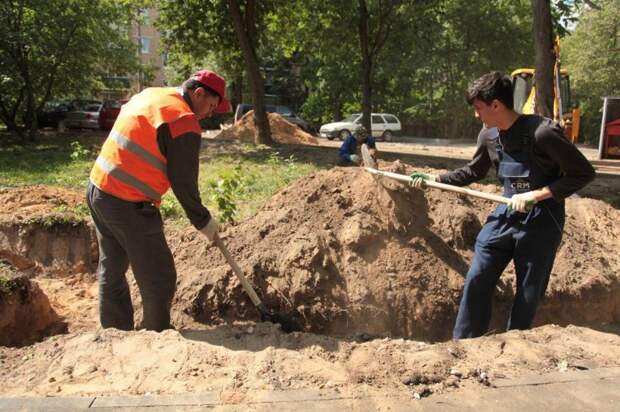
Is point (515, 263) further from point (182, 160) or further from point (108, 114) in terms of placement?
point (108, 114)

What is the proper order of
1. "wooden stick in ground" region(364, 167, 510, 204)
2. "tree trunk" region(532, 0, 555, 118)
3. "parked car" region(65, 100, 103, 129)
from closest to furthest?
"wooden stick in ground" region(364, 167, 510, 204) → "tree trunk" region(532, 0, 555, 118) → "parked car" region(65, 100, 103, 129)

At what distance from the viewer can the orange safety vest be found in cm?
326

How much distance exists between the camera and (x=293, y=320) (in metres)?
4.29

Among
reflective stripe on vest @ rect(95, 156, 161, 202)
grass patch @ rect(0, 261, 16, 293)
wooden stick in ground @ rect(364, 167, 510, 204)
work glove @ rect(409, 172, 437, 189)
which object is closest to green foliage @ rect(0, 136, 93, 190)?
grass patch @ rect(0, 261, 16, 293)

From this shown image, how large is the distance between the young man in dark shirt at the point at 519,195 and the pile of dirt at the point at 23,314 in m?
3.57

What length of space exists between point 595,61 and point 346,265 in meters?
25.3

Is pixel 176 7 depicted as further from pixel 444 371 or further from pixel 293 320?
pixel 444 371

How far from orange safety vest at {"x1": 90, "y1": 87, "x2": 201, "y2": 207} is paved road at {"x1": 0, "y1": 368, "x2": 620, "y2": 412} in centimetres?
132

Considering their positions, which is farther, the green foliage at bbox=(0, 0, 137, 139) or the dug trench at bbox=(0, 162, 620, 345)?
the green foliage at bbox=(0, 0, 137, 139)

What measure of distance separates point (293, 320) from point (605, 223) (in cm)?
411

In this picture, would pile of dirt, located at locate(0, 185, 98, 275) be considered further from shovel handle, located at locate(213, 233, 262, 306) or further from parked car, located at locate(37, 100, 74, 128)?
parked car, located at locate(37, 100, 74, 128)

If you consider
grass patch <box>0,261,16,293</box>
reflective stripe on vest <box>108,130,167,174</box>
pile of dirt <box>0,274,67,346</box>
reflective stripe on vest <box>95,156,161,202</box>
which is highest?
reflective stripe on vest <box>108,130,167,174</box>

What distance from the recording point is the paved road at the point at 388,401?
266cm

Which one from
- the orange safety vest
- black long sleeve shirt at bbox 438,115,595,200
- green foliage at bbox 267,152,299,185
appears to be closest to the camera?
black long sleeve shirt at bbox 438,115,595,200
